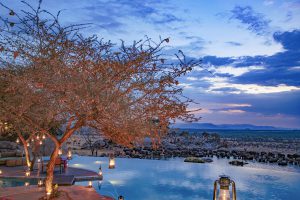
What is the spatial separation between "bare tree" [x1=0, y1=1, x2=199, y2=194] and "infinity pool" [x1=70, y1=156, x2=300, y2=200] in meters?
7.70

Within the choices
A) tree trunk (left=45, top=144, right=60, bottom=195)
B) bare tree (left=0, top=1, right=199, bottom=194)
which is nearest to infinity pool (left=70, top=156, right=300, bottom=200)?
tree trunk (left=45, top=144, right=60, bottom=195)

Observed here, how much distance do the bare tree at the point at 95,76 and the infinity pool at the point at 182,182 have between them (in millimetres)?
7696

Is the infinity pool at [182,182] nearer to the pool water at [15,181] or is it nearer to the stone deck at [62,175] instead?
the stone deck at [62,175]

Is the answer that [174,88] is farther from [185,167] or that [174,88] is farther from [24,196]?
[185,167]

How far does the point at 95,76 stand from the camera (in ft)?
28.1

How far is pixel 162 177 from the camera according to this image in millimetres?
21344

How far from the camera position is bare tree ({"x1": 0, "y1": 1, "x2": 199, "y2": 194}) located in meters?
8.16

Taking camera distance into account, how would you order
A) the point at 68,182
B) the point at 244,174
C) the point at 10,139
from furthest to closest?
1. the point at 10,139
2. the point at 244,174
3. the point at 68,182

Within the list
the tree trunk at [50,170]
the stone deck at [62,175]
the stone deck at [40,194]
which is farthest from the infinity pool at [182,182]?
the tree trunk at [50,170]

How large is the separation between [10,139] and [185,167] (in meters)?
16.2

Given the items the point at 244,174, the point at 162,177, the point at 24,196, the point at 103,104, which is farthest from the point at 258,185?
the point at 103,104

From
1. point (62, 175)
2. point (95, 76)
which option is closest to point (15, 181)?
point (62, 175)

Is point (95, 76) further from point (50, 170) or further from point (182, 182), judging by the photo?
point (182, 182)

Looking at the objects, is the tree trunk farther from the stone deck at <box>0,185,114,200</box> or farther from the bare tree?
the bare tree
